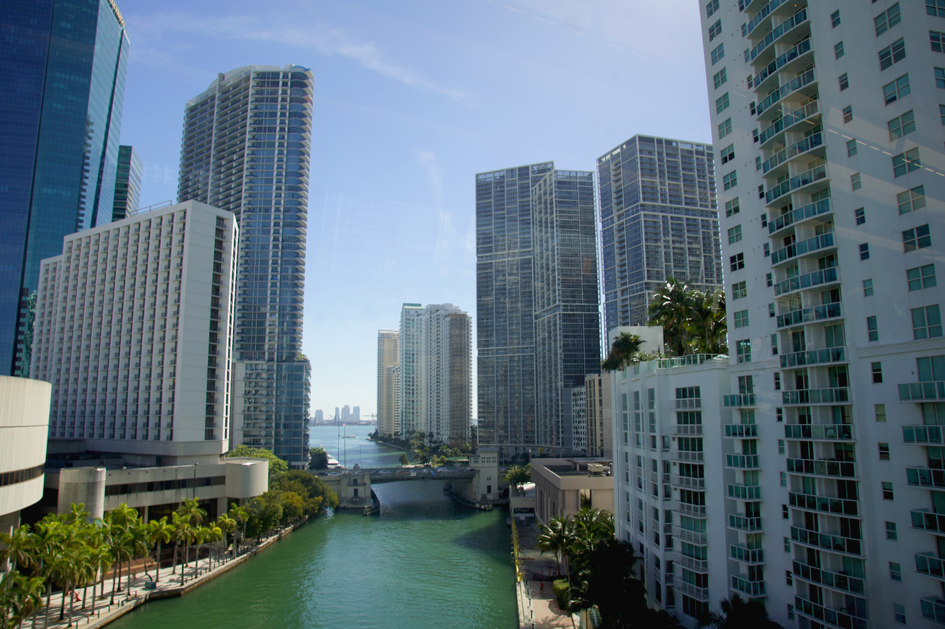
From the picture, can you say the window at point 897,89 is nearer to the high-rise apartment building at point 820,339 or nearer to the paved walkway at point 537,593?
the high-rise apartment building at point 820,339

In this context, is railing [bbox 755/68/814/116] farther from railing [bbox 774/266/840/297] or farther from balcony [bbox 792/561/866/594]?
balcony [bbox 792/561/866/594]

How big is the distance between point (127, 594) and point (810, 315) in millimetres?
48567

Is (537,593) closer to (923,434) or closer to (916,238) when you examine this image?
(923,434)

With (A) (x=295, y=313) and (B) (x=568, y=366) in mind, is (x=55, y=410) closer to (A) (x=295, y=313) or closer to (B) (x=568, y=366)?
(A) (x=295, y=313)

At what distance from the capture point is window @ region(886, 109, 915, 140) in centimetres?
2284

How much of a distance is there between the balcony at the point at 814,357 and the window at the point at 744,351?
114 inches

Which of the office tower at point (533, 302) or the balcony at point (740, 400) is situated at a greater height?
the office tower at point (533, 302)

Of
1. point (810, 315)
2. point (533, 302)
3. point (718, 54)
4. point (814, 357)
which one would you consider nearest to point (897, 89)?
point (810, 315)

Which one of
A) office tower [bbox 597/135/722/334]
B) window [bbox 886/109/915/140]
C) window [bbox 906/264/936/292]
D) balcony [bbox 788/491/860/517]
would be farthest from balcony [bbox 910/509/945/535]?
office tower [bbox 597/135/722/334]

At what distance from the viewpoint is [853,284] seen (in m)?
24.8

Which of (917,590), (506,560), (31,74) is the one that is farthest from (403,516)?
(31,74)

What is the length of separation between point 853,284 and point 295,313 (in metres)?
98.4

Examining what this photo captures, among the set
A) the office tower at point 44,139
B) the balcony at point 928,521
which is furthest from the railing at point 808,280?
the office tower at point 44,139

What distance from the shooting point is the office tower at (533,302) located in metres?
135
